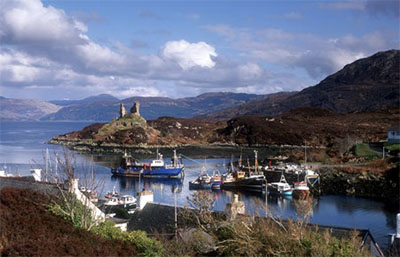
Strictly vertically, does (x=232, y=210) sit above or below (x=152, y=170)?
above

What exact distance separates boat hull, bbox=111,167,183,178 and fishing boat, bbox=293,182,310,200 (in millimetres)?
17970

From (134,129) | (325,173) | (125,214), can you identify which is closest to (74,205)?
(125,214)

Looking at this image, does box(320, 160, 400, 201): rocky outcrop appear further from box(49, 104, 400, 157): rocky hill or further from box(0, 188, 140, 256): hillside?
box(49, 104, 400, 157): rocky hill

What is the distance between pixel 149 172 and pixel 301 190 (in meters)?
23.2

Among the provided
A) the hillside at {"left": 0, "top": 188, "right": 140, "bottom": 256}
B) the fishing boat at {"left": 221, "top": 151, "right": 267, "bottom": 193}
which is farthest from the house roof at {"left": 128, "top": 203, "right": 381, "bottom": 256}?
the fishing boat at {"left": 221, "top": 151, "right": 267, "bottom": 193}

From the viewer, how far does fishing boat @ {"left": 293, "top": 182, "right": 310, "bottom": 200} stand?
4316 centimetres

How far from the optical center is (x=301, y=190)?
4403cm

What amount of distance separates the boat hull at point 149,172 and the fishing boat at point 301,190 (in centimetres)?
1797

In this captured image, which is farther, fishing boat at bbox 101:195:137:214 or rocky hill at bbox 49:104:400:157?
rocky hill at bbox 49:104:400:157

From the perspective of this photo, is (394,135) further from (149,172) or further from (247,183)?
(149,172)

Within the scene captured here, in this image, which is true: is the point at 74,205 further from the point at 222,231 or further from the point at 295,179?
the point at 295,179

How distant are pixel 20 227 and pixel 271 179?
41.3m

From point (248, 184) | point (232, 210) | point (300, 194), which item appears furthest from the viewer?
point (248, 184)

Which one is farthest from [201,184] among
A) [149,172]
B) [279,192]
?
[149,172]
